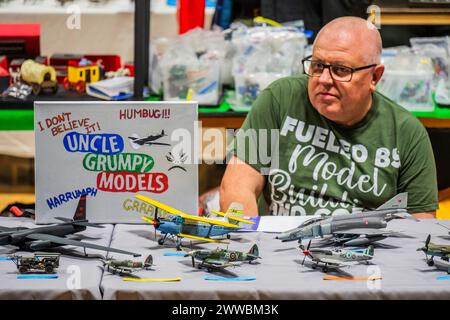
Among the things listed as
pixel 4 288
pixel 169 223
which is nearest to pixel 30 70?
pixel 169 223

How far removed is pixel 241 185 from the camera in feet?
10.7

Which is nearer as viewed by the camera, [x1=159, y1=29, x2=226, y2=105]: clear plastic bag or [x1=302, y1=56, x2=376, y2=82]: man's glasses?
[x1=302, y1=56, x2=376, y2=82]: man's glasses

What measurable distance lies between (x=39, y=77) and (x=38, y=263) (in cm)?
216

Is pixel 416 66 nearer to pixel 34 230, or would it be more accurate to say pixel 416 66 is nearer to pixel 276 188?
pixel 276 188

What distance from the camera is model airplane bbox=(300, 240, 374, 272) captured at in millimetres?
2373

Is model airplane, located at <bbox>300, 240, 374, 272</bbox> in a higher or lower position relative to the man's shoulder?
lower

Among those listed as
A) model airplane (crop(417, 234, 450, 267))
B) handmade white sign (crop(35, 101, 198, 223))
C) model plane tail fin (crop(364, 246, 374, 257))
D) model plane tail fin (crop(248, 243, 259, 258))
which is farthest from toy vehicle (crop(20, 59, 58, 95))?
model airplane (crop(417, 234, 450, 267))

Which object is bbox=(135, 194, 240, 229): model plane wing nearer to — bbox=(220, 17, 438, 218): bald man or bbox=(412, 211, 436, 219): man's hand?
bbox=(220, 17, 438, 218): bald man

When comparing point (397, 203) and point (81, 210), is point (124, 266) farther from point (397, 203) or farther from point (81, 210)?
point (397, 203)

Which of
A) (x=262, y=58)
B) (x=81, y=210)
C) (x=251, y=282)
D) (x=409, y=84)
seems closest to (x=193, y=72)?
(x=262, y=58)

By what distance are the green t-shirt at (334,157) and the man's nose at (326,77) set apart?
7.3 inches

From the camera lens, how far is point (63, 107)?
2.74 metres

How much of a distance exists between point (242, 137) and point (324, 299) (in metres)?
1.24

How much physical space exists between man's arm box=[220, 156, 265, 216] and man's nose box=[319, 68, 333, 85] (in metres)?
0.44
